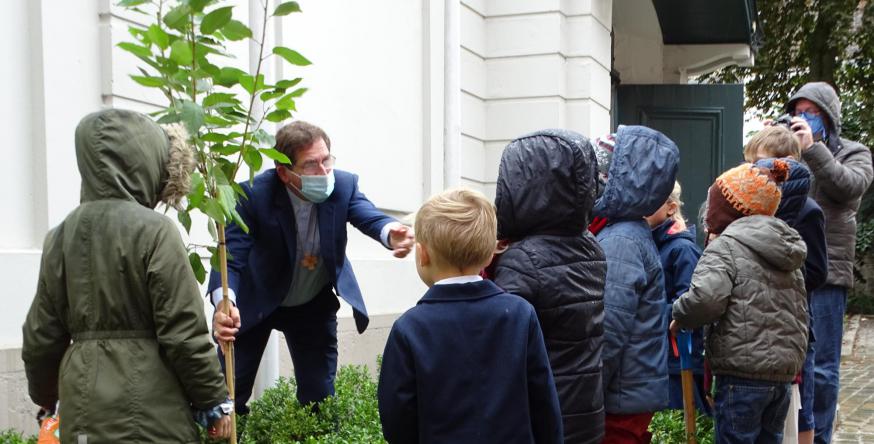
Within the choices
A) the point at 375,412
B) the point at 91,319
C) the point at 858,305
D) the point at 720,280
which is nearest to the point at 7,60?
the point at 91,319

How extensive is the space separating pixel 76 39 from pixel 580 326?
10.6 ft

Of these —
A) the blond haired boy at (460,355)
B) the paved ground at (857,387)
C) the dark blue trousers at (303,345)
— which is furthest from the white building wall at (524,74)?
the blond haired boy at (460,355)

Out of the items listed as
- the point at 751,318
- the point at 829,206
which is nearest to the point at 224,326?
the point at 751,318

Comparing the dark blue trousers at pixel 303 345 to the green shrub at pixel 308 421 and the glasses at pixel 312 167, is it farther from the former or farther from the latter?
the glasses at pixel 312 167

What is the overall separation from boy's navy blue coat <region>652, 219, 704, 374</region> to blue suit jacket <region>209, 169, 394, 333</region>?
151 centimetres

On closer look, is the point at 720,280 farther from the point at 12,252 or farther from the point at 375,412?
the point at 12,252

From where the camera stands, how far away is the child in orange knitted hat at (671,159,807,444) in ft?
14.4

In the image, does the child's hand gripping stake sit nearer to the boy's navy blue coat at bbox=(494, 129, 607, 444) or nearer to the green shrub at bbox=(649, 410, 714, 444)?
the green shrub at bbox=(649, 410, 714, 444)

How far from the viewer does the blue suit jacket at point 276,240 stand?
486 cm

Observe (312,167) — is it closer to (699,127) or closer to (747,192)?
(747,192)

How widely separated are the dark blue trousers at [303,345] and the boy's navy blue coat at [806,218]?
2249mm

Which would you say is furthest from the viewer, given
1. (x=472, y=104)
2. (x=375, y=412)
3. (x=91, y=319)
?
(x=472, y=104)

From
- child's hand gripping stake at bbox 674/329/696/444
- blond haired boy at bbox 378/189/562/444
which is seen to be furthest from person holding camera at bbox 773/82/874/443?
blond haired boy at bbox 378/189/562/444

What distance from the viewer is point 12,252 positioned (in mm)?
4887
